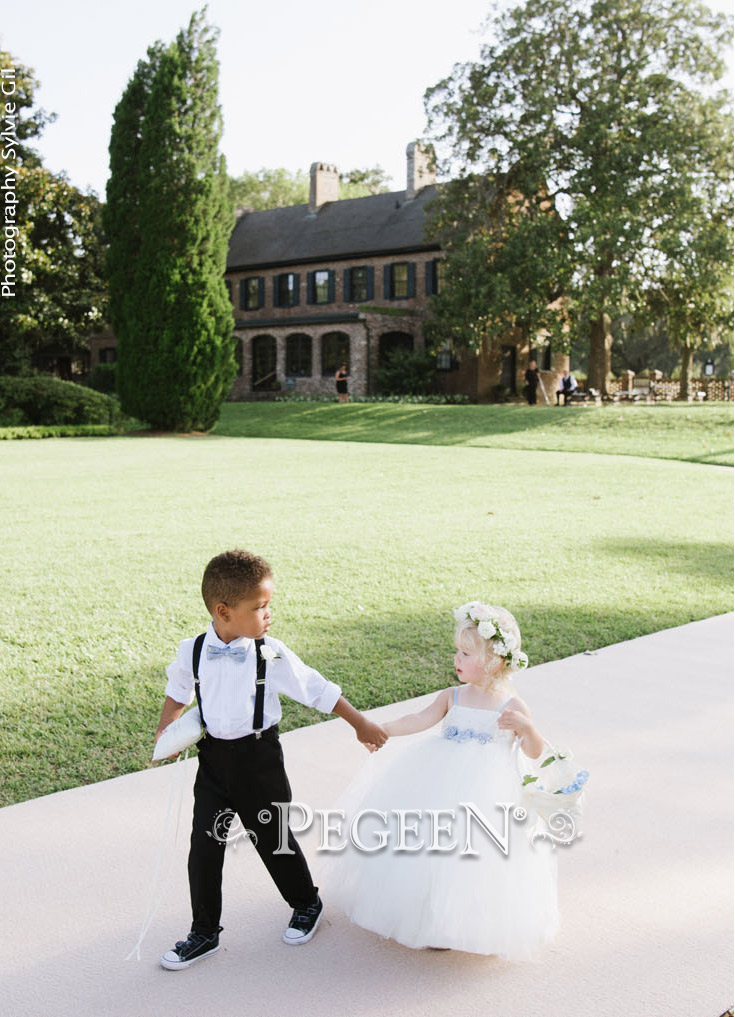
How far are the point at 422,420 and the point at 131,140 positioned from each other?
11775 mm

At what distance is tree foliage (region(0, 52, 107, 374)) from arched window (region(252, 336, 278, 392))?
8803 mm

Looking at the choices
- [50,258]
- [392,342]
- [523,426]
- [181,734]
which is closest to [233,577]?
[181,734]

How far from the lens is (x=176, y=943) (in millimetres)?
2623

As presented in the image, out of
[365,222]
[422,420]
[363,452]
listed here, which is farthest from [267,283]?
[363,452]

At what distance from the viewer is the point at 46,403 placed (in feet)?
86.6

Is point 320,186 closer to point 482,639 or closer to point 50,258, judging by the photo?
point 50,258

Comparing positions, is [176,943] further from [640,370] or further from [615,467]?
[640,370]

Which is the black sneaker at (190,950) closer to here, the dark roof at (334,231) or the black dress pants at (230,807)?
the black dress pants at (230,807)

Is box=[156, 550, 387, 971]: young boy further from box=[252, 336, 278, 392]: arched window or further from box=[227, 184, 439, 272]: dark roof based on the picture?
box=[252, 336, 278, 392]: arched window

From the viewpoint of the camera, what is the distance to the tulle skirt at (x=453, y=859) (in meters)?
2.45

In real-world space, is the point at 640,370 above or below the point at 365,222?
below

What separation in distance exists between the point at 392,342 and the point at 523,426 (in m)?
14.7

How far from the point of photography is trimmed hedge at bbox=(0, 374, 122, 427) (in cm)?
2600

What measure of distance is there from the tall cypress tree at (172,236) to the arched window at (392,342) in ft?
38.2
